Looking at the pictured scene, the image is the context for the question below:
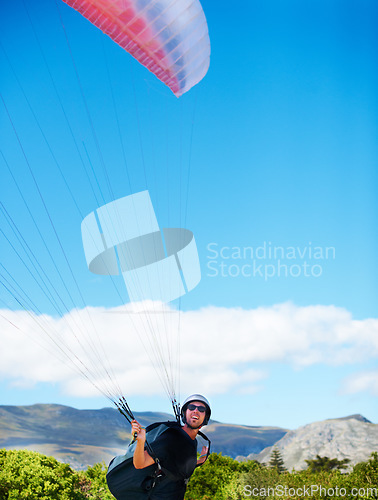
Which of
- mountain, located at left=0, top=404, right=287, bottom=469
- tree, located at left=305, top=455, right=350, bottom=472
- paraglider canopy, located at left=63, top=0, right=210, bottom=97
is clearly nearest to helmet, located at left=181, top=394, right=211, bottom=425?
paraglider canopy, located at left=63, top=0, right=210, bottom=97

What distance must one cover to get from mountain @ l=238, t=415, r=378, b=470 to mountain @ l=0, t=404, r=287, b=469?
3.16 feet

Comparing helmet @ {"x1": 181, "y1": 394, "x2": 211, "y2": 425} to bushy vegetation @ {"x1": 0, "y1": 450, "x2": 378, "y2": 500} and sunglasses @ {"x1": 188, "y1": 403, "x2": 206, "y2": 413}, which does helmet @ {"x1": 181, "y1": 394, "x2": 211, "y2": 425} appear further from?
bushy vegetation @ {"x1": 0, "y1": 450, "x2": 378, "y2": 500}

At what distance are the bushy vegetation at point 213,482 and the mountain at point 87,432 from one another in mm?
3291

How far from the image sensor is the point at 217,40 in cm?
589

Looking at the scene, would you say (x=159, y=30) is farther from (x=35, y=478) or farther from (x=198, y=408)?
(x=35, y=478)

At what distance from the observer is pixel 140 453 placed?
219cm

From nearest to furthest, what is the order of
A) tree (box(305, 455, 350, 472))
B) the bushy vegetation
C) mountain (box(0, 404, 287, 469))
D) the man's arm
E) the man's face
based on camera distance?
the man's arm < the man's face < the bushy vegetation < tree (box(305, 455, 350, 472)) < mountain (box(0, 404, 287, 469))

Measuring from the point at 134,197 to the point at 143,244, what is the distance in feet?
2.07

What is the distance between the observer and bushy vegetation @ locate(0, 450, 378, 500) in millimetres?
3641

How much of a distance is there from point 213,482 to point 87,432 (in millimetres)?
4479

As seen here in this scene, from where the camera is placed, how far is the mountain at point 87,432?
23.9 ft

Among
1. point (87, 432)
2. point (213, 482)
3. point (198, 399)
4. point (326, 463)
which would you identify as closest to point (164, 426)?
point (198, 399)

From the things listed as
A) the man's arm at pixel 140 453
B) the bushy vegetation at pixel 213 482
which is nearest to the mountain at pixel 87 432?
the bushy vegetation at pixel 213 482

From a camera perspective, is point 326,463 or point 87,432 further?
point 87,432
